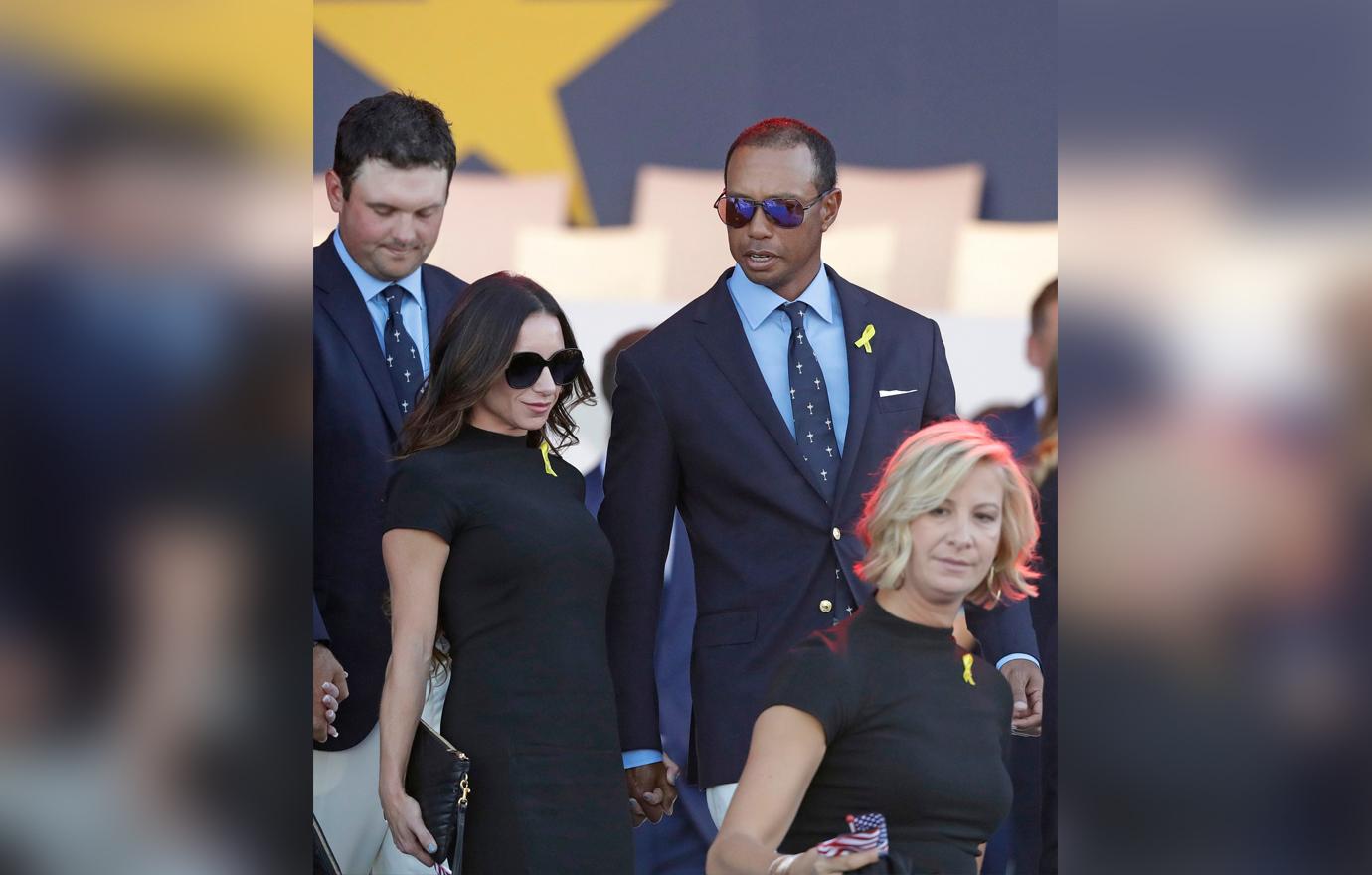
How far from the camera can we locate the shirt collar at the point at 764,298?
4.08 meters

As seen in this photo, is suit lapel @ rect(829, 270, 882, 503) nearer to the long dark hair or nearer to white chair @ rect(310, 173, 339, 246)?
the long dark hair

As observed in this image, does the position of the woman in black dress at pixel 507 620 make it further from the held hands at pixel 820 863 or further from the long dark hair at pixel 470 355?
the held hands at pixel 820 863

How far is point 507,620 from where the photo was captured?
3.62m

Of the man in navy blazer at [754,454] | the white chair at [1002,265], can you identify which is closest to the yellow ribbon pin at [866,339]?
the man in navy blazer at [754,454]

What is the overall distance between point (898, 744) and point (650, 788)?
0.87 m

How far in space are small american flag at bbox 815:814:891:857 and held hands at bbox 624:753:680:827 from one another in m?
0.84

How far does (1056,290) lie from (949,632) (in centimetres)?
130

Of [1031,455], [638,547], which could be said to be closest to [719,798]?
[638,547]

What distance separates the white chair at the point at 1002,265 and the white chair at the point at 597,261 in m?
0.72

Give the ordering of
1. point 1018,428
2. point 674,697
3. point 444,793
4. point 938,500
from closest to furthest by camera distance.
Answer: point 938,500, point 444,793, point 1018,428, point 674,697

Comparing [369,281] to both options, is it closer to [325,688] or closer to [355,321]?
[355,321]

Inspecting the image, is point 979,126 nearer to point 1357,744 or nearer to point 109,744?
point 1357,744

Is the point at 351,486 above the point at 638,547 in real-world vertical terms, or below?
above

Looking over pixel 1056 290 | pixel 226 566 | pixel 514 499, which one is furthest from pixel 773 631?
pixel 226 566
